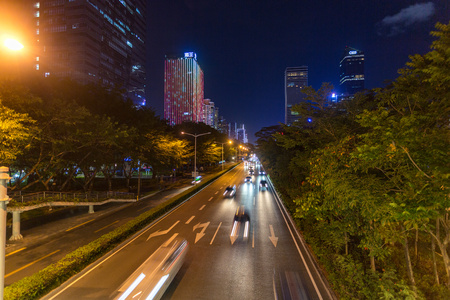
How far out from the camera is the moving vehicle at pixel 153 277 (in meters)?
7.40

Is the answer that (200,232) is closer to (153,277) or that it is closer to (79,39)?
(153,277)

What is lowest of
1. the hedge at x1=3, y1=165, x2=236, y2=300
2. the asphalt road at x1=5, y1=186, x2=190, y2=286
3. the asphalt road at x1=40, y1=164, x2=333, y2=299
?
the asphalt road at x1=5, y1=186, x2=190, y2=286

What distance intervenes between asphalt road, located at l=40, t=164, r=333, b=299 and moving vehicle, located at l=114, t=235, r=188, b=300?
1011 mm

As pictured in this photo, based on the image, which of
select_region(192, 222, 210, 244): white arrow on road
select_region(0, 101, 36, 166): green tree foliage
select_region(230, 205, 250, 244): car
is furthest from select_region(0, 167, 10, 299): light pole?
select_region(230, 205, 250, 244): car

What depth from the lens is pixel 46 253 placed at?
13.8 meters

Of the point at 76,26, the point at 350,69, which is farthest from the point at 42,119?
the point at 350,69

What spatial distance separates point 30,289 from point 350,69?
645ft

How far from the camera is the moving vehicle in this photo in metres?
7.40

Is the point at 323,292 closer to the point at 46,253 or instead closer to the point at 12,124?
the point at 46,253

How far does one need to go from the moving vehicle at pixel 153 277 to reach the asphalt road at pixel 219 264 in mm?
1011

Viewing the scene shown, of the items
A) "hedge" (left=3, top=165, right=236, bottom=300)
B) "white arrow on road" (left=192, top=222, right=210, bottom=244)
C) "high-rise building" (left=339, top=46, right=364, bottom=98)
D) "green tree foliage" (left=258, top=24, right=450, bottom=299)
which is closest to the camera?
"green tree foliage" (left=258, top=24, right=450, bottom=299)

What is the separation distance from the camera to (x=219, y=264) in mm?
11719

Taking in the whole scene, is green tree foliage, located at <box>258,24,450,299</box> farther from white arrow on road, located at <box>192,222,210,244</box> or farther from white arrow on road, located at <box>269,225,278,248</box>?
white arrow on road, located at <box>192,222,210,244</box>

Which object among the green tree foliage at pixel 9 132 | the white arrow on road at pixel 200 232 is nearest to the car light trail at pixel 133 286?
the white arrow on road at pixel 200 232
